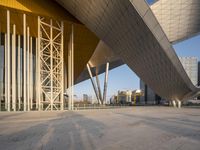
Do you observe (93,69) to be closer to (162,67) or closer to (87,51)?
(87,51)

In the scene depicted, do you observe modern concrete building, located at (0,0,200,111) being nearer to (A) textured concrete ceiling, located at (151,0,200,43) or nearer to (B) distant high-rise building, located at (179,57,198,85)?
(A) textured concrete ceiling, located at (151,0,200,43)

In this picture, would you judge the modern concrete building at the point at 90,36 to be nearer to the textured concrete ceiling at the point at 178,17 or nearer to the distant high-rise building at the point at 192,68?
the textured concrete ceiling at the point at 178,17

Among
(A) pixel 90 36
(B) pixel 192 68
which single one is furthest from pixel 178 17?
(B) pixel 192 68

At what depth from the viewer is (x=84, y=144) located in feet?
15.5

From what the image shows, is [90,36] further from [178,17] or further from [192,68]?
[192,68]

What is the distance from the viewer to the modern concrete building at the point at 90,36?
644 inches

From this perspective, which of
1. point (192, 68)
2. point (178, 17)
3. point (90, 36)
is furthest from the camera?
point (192, 68)

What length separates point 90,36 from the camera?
81.5ft

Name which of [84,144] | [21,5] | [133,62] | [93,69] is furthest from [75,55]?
[84,144]

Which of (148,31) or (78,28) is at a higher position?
(78,28)

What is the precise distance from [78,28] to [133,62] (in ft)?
24.1

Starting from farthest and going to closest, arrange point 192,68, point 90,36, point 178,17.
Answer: point 192,68
point 90,36
point 178,17

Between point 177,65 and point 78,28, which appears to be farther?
point 78,28

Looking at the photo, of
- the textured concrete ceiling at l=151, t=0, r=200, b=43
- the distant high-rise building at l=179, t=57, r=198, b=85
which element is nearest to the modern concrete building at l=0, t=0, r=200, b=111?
the textured concrete ceiling at l=151, t=0, r=200, b=43
